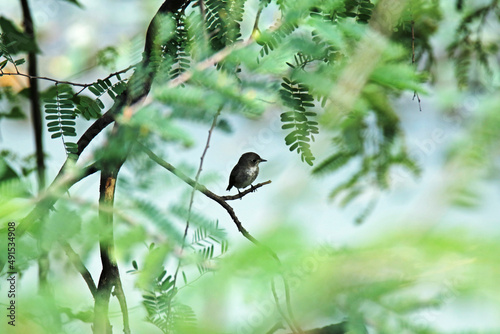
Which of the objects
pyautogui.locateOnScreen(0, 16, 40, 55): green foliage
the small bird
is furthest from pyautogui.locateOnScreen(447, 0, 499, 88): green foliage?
pyautogui.locateOnScreen(0, 16, 40, 55): green foliage

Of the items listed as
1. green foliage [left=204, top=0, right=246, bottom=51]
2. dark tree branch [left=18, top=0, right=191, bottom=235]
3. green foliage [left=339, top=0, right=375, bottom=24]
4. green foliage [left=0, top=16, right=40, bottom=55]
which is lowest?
dark tree branch [left=18, top=0, right=191, bottom=235]

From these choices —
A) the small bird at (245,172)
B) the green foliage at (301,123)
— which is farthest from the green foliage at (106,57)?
the small bird at (245,172)

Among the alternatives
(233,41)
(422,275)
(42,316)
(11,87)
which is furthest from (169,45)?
(11,87)

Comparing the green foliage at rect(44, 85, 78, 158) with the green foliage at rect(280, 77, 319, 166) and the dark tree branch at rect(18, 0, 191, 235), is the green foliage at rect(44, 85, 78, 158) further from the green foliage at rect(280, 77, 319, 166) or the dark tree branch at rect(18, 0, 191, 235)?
the green foliage at rect(280, 77, 319, 166)

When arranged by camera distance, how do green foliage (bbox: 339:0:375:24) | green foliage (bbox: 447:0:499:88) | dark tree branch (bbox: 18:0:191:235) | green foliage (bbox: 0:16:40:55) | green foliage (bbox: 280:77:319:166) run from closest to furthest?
dark tree branch (bbox: 18:0:191:235) < green foliage (bbox: 280:77:319:166) < green foliage (bbox: 339:0:375:24) < green foliage (bbox: 0:16:40:55) < green foliage (bbox: 447:0:499:88)

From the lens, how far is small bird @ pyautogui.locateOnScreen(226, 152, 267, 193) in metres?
2.17

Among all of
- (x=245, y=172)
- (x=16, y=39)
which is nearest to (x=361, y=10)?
(x=16, y=39)

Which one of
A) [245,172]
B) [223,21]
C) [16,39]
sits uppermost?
[245,172]

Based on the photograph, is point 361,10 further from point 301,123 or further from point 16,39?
point 16,39

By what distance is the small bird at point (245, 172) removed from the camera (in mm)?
2166

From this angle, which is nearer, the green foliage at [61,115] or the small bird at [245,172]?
the green foliage at [61,115]

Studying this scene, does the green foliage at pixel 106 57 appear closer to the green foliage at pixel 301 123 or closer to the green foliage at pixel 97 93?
the green foliage at pixel 97 93

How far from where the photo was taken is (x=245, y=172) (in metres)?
2.17

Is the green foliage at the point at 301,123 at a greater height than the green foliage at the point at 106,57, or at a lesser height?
lesser
